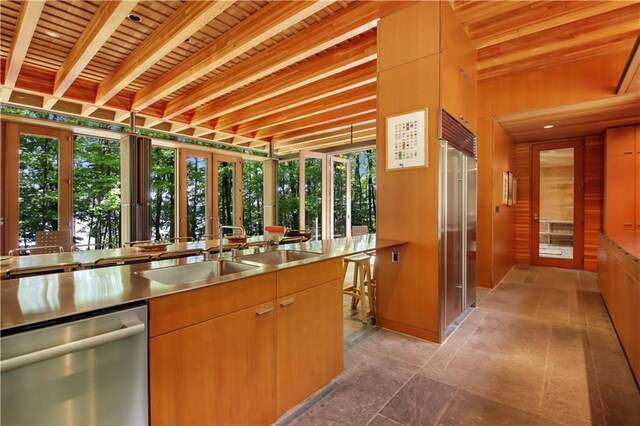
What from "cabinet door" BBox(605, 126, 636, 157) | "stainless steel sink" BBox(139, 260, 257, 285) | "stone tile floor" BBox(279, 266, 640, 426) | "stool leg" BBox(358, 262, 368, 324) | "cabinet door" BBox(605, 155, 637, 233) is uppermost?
"cabinet door" BBox(605, 126, 636, 157)

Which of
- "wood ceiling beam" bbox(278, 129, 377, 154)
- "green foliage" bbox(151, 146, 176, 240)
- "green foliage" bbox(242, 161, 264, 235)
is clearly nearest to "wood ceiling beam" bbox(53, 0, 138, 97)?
"green foliage" bbox(151, 146, 176, 240)

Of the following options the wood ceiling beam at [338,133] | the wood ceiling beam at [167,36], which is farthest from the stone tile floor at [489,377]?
the wood ceiling beam at [338,133]

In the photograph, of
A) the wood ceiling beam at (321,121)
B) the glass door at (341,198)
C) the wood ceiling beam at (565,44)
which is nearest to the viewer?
the wood ceiling beam at (565,44)

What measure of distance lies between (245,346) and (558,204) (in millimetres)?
7038

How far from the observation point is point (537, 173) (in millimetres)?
6336

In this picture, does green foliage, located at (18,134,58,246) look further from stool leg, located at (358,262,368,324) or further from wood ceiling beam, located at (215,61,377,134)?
stool leg, located at (358,262,368,324)

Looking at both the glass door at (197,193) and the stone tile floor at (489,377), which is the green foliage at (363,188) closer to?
the glass door at (197,193)

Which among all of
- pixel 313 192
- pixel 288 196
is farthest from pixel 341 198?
pixel 288 196

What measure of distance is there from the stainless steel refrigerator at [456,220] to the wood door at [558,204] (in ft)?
12.4

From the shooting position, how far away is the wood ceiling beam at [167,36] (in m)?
2.64

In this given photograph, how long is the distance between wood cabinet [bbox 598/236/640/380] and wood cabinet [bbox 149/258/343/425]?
2129mm

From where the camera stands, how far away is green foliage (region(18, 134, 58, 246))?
→ 4.81 metres

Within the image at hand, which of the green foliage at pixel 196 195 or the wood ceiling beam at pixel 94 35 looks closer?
the wood ceiling beam at pixel 94 35

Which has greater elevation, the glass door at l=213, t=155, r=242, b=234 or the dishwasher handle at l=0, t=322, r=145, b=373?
the glass door at l=213, t=155, r=242, b=234
